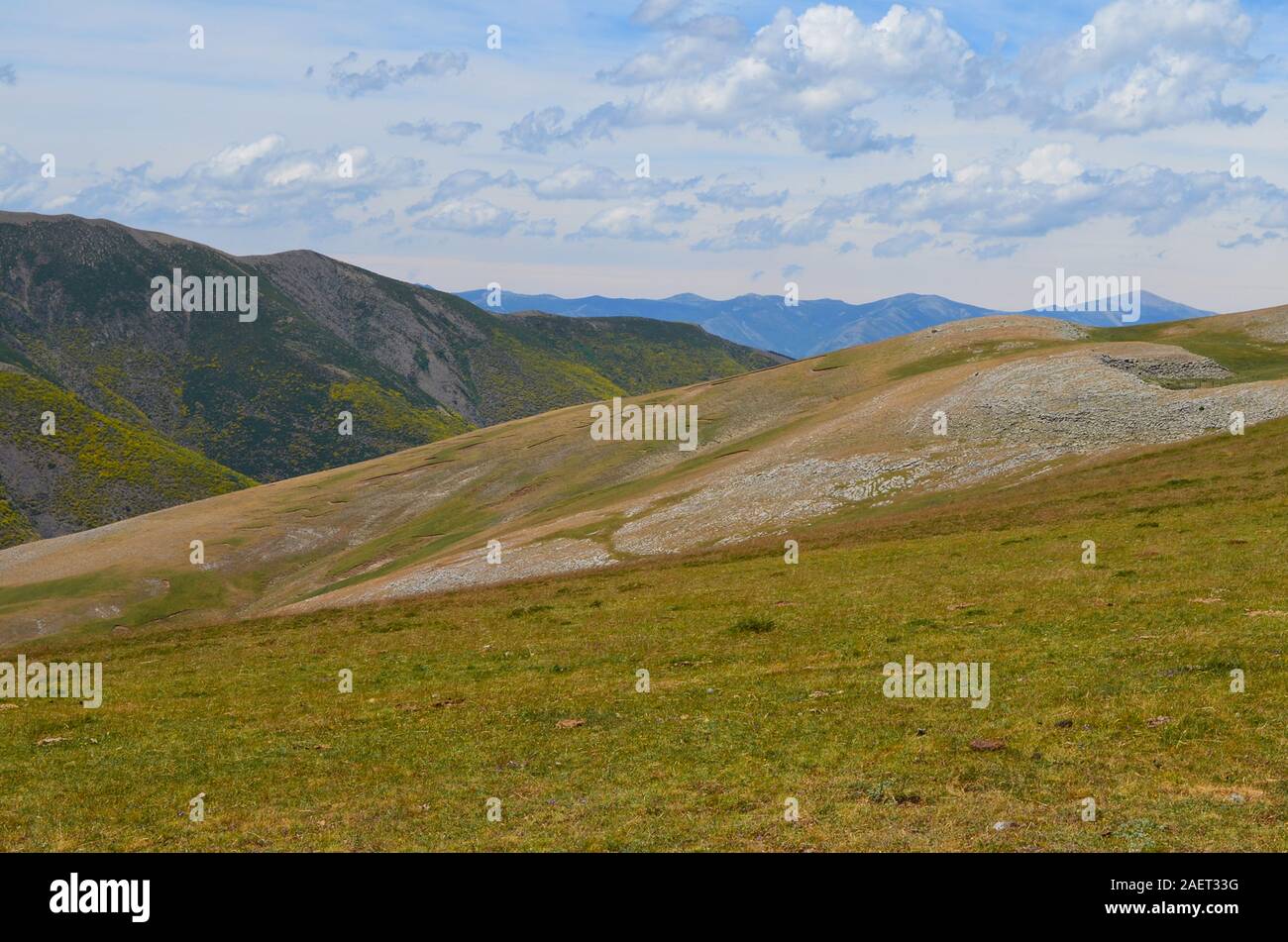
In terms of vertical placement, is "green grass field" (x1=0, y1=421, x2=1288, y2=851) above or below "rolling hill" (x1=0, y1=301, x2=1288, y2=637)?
below

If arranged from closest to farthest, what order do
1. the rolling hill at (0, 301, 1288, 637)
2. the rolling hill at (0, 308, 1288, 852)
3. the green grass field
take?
the green grass field, the rolling hill at (0, 308, 1288, 852), the rolling hill at (0, 301, 1288, 637)

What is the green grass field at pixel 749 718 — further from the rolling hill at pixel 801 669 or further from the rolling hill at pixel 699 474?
the rolling hill at pixel 699 474

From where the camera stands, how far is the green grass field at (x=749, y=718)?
1936 cm

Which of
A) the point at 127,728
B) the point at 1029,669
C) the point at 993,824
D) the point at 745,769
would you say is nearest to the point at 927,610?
the point at 1029,669

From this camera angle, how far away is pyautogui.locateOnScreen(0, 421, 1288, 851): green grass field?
1936cm

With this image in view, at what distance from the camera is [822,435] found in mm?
91562

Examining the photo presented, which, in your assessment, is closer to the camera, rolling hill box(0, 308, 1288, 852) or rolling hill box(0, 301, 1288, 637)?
rolling hill box(0, 308, 1288, 852)

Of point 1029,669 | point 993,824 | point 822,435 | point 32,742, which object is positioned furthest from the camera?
point 822,435

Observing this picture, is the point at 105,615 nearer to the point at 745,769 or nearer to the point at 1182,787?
the point at 745,769

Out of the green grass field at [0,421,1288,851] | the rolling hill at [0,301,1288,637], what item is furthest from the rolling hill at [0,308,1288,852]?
the rolling hill at [0,301,1288,637]

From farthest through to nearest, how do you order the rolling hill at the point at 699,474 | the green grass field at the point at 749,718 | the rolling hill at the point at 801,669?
the rolling hill at the point at 699,474
the rolling hill at the point at 801,669
the green grass field at the point at 749,718

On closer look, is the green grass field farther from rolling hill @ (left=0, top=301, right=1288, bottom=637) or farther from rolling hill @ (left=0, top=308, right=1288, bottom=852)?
rolling hill @ (left=0, top=301, right=1288, bottom=637)

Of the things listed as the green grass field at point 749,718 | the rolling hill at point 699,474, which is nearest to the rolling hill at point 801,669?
the green grass field at point 749,718
